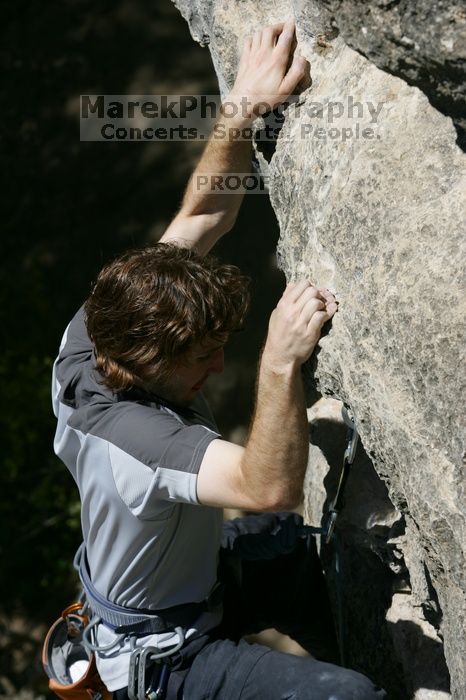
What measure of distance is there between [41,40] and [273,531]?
3.72 meters

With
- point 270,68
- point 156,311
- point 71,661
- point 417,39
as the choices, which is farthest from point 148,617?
point 417,39

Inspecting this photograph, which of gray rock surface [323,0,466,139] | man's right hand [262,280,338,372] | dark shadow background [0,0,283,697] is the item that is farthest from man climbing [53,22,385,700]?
dark shadow background [0,0,283,697]

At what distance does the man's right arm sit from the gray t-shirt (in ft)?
0.21

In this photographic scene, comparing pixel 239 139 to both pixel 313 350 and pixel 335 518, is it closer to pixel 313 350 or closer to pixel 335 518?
pixel 313 350

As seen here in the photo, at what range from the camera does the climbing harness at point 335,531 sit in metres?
2.29

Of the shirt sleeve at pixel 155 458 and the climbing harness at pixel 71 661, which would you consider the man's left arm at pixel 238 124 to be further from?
the climbing harness at pixel 71 661

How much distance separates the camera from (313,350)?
192 centimetres

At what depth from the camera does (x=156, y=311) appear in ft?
6.52

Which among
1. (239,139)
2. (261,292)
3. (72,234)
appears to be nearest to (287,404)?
(239,139)

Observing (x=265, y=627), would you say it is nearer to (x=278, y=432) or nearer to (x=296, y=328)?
(x=278, y=432)

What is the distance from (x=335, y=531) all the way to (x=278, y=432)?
893 mm

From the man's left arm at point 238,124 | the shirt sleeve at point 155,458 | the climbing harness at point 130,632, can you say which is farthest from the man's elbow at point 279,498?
the man's left arm at point 238,124

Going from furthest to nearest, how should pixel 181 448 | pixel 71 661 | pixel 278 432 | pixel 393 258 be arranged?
1. pixel 71 661
2. pixel 181 448
3. pixel 278 432
4. pixel 393 258

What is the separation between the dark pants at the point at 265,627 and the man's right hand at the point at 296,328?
30.3 inches
